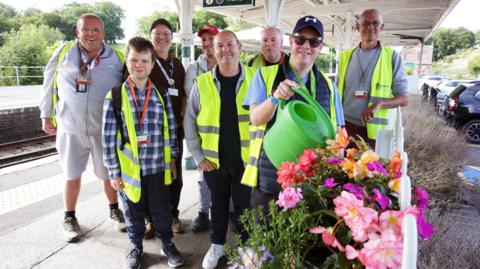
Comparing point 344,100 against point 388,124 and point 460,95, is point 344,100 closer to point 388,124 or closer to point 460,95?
point 388,124

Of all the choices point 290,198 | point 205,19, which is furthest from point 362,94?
point 205,19

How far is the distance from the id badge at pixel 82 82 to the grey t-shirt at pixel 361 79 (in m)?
2.37

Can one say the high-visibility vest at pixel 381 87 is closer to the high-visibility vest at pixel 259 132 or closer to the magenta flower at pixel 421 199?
the high-visibility vest at pixel 259 132

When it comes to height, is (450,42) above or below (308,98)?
above

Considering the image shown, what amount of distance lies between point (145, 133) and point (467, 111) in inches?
379

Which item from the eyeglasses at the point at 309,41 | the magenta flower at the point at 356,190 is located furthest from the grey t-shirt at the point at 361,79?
the magenta flower at the point at 356,190

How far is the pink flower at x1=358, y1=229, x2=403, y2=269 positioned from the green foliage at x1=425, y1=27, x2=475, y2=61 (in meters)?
110

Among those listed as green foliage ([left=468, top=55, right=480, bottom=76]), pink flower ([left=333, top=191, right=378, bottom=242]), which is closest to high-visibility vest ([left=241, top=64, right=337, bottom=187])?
pink flower ([left=333, top=191, right=378, bottom=242])

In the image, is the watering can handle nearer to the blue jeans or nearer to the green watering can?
the green watering can

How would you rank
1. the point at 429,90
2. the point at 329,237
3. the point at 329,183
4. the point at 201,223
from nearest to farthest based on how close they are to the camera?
the point at 329,237, the point at 329,183, the point at 201,223, the point at 429,90

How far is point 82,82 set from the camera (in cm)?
312

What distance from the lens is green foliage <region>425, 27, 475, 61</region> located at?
9662 centimetres

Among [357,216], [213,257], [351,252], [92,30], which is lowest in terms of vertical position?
[213,257]

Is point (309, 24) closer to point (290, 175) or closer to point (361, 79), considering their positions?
point (290, 175)
